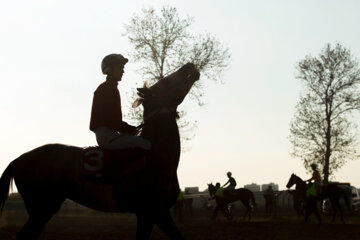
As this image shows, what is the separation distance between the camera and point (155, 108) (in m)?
8.30

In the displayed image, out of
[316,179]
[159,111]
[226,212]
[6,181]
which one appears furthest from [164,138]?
[226,212]

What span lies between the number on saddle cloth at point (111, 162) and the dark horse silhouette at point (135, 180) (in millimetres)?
105

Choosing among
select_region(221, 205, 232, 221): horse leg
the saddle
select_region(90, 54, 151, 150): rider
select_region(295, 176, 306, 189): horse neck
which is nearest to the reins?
select_region(90, 54, 151, 150): rider

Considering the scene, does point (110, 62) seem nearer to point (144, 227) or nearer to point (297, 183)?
point (144, 227)

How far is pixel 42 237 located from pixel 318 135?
33.9 m

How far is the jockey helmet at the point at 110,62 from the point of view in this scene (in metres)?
8.56

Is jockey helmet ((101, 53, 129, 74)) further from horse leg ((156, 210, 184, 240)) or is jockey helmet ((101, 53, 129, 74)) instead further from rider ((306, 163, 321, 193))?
rider ((306, 163, 321, 193))

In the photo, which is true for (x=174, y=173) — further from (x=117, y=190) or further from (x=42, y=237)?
(x=42, y=237)

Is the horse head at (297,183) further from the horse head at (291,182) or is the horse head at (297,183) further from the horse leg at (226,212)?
the horse leg at (226,212)

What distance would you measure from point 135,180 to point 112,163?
1.39ft

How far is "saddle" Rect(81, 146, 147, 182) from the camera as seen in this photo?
8.04 m

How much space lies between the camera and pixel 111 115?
828 centimetres

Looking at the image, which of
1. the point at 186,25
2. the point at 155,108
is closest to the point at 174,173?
the point at 155,108

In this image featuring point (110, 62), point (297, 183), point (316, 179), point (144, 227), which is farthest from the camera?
point (297, 183)
